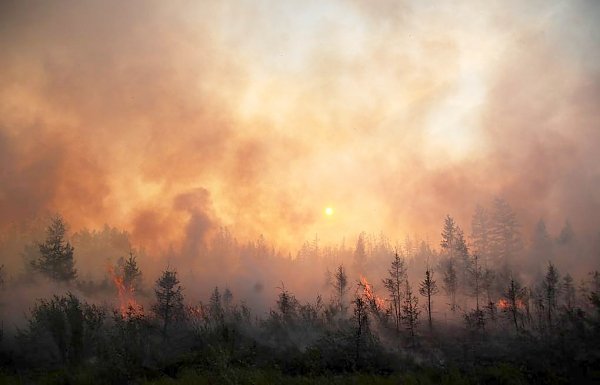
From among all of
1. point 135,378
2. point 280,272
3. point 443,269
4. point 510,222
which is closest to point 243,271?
point 280,272

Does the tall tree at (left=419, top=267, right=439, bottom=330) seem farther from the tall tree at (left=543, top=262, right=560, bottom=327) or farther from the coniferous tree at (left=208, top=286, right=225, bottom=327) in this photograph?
the coniferous tree at (left=208, top=286, right=225, bottom=327)

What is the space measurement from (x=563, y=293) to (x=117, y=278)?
2998 inches

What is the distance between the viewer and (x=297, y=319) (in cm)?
5091

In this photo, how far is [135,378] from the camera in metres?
20.8

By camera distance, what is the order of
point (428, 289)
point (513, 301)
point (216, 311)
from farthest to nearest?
point (216, 311)
point (428, 289)
point (513, 301)

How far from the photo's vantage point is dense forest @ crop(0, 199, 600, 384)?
22.6 m

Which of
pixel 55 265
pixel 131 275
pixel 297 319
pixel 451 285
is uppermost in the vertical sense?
pixel 55 265

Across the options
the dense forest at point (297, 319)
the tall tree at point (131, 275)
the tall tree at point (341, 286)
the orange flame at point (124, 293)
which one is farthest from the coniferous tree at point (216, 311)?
the tall tree at point (341, 286)

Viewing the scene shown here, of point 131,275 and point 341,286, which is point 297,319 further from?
point 131,275

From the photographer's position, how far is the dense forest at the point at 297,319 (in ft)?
74.2

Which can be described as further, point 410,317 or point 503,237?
point 503,237

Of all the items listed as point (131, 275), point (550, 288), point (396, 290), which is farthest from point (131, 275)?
point (550, 288)

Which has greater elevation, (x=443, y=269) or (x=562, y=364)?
(x=443, y=269)

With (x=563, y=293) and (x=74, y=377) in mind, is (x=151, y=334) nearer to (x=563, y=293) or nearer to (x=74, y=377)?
(x=74, y=377)
